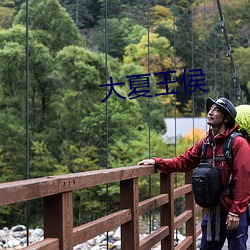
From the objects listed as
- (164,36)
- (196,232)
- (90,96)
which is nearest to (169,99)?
Answer: (164,36)

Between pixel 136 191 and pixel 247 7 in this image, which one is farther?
pixel 247 7

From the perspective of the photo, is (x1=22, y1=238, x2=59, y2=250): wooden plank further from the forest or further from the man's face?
the forest

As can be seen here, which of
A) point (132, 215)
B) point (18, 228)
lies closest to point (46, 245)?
point (132, 215)

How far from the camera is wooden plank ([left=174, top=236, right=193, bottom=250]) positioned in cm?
274

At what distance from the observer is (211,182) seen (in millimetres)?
1898

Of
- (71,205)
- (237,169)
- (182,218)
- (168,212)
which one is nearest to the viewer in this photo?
(71,205)

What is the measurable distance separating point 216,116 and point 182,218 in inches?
39.5

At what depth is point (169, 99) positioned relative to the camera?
18578 millimetres

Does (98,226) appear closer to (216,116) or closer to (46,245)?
(46,245)

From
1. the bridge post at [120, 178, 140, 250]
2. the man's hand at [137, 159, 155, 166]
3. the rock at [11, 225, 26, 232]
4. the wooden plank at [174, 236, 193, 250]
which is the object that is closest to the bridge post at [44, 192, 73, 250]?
the bridge post at [120, 178, 140, 250]

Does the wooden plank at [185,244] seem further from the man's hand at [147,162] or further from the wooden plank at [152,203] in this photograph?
the man's hand at [147,162]

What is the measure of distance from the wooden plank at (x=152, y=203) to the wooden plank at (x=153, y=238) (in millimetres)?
94

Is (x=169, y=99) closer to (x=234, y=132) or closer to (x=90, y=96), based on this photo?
(x=90, y=96)

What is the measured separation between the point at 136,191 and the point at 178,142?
14081mm
